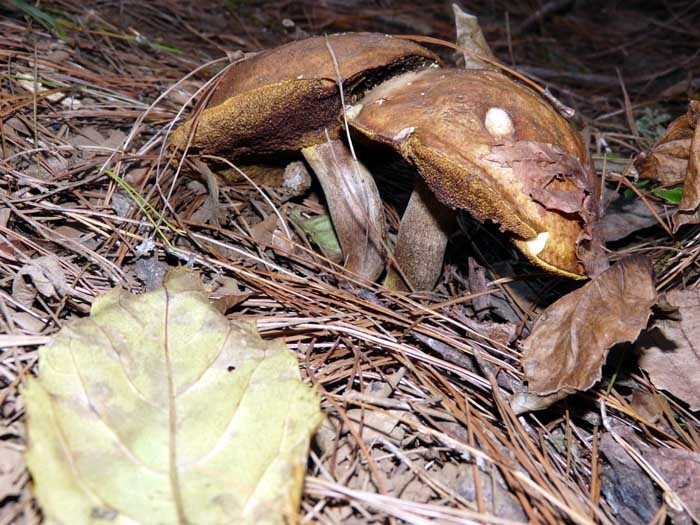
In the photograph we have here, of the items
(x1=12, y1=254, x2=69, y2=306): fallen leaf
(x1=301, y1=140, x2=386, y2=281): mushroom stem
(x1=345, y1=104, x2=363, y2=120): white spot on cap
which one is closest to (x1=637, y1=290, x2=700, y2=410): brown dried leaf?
(x1=301, y1=140, x2=386, y2=281): mushroom stem

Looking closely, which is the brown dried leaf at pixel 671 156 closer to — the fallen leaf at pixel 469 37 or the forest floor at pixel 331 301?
the forest floor at pixel 331 301

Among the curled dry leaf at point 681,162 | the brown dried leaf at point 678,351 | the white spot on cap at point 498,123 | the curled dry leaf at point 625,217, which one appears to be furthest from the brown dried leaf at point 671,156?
the white spot on cap at point 498,123

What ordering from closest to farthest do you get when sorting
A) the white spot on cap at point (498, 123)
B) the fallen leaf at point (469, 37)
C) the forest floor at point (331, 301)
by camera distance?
1. the forest floor at point (331, 301)
2. the white spot on cap at point (498, 123)
3. the fallen leaf at point (469, 37)

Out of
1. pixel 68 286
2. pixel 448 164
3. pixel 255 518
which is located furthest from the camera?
pixel 68 286

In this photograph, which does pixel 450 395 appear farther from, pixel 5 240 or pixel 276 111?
pixel 5 240

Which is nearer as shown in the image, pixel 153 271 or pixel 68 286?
pixel 68 286

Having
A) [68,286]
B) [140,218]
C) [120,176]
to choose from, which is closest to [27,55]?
[120,176]

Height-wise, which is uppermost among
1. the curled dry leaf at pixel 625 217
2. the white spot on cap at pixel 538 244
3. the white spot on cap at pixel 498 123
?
the white spot on cap at pixel 498 123
